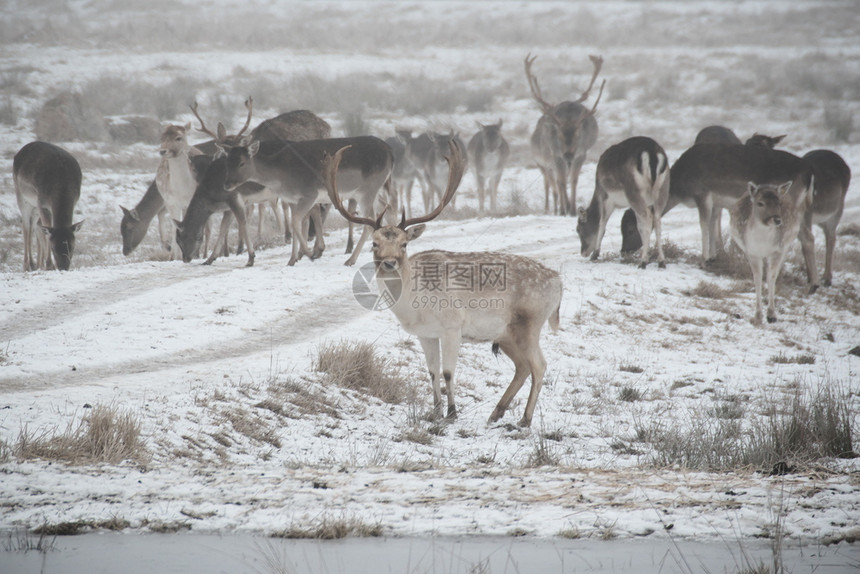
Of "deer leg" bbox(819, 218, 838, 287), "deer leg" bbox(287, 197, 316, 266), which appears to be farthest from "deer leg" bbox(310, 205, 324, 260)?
"deer leg" bbox(819, 218, 838, 287)

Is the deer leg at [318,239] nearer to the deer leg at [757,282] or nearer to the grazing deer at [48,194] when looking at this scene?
the grazing deer at [48,194]

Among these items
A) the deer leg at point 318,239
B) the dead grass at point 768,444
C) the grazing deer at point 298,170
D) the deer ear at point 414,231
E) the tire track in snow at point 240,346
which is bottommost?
the dead grass at point 768,444

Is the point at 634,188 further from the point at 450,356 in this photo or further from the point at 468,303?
the point at 450,356

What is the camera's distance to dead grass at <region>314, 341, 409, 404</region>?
26.7 feet

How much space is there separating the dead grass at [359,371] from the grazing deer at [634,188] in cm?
660

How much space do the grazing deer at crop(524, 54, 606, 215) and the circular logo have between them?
7903 mm

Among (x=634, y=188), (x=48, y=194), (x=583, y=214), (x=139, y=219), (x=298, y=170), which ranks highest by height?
(x=298, y=170)

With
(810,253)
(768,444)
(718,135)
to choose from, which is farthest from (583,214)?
(768,444)

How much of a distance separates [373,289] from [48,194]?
265 inches

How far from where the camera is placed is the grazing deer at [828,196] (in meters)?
14.3

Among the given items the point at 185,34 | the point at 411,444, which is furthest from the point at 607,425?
the point at 185,34

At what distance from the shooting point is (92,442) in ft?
18.1

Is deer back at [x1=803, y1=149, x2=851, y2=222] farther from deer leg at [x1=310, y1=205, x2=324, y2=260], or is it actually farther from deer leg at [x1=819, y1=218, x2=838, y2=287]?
deer leg at [x1=310, y1=205, x2=324, y2=260]

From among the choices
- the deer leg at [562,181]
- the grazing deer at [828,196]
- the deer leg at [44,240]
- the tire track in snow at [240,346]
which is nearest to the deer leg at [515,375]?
the tire track in snow at [240,346]
